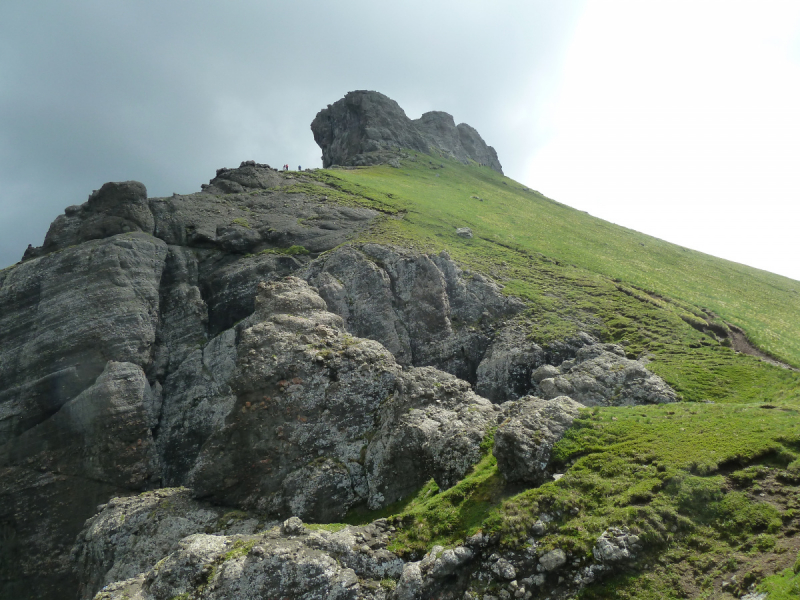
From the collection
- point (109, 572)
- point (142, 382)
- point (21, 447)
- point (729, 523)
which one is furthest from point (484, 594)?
point (21, 447)

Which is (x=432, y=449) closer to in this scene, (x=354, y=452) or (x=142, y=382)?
(x=354, y=452)

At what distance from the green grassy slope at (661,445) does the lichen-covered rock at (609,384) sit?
208cm

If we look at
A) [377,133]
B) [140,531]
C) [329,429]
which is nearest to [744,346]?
[329,429]

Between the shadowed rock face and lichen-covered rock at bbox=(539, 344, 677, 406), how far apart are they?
93661 mm

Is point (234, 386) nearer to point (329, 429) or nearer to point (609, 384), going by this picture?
point (329, 429)

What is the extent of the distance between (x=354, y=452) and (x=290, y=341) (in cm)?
878

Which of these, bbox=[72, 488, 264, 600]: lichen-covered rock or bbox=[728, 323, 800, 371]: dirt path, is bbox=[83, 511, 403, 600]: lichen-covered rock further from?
bbox=[728, 323, 800, 371]: dirt path

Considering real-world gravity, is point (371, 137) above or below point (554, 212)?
above

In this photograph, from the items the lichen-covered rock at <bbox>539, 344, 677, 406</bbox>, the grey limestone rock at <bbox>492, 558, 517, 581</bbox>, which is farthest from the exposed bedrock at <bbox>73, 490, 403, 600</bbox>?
the lichen-covered rock at <bbox>539, 344, 677, 406</bbox>

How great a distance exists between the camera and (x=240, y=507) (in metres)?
25.8

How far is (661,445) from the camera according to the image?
1653 centimetres

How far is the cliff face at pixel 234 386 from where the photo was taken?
23.4 m

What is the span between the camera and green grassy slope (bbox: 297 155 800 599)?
12.4m

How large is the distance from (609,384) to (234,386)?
25142 millimetres
